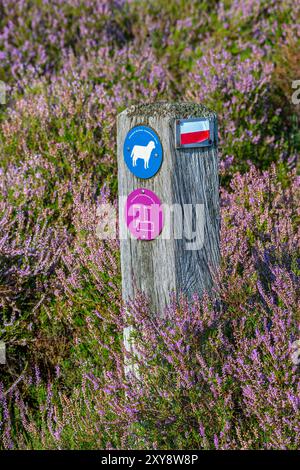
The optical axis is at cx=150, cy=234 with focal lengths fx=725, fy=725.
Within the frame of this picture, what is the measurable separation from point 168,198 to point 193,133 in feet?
0.92

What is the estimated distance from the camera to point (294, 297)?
305 cm

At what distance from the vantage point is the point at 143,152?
2.96m

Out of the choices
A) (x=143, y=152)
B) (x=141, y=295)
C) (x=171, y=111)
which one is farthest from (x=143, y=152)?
(x=141, y=295)

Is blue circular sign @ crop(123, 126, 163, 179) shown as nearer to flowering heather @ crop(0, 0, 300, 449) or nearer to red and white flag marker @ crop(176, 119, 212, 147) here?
red and white flag marker @ crop(176, 119, 212, 147)

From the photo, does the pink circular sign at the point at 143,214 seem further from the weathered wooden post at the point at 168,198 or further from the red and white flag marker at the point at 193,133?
the red and white flag marker at the point at 193,133

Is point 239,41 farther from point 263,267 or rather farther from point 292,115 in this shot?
point 263,267

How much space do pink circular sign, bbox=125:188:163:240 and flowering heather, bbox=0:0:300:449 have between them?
30 cm

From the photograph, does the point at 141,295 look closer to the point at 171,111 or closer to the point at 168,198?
the point at 168,198

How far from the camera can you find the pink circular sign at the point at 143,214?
296cm

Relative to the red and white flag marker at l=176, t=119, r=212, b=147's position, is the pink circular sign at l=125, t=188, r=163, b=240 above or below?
below

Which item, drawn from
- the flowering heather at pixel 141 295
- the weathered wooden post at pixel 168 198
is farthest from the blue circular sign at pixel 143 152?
the flowering heather at pixel 141 295

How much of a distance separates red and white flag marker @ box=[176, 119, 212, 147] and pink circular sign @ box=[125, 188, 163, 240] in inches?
9.9

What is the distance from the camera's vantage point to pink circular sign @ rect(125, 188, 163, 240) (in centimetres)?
296

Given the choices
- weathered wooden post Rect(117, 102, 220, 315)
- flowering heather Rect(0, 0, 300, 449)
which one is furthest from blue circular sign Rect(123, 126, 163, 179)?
flowering heather Rect(0, 0, 300, 449)
